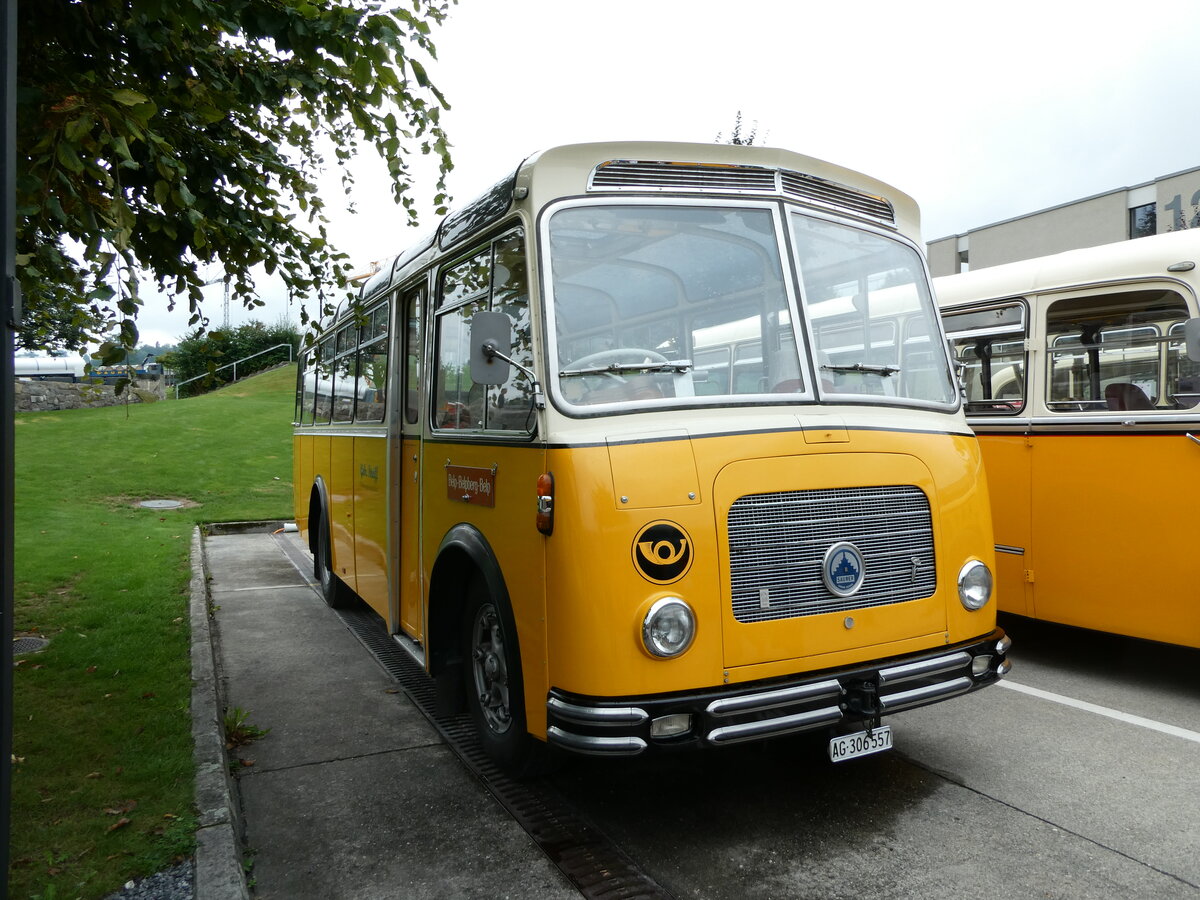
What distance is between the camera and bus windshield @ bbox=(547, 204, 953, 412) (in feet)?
13.4

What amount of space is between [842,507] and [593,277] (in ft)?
4.85

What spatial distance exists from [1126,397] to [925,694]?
311 cm

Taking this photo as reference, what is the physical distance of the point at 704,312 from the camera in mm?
4301

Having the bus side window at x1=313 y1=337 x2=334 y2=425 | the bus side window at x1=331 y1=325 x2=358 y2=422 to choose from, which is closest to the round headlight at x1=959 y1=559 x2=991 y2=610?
the bus side window at x1=331 y1=325 x2=358 y2=422

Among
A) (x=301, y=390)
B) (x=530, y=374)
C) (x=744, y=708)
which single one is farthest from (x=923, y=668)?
(x=301, y=390)

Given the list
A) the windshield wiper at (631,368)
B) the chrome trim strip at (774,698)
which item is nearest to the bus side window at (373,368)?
the windshield wiper at (631,368)

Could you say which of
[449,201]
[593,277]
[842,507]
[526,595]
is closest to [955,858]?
[842,507]

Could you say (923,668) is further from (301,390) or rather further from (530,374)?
(301,390)

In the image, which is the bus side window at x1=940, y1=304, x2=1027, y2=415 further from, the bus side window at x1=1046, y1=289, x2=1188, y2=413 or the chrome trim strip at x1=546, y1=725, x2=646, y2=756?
the chrome trim strip at x1=546, y1=725, x2=646, y2=756

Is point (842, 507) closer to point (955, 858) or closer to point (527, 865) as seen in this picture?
point (955, 858)

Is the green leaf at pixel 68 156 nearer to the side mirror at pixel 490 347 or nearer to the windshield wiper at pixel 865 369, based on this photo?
the side mirror at pixel 490 347

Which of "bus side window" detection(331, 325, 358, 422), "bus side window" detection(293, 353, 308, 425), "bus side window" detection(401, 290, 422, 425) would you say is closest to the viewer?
"bus side window" detection(401, 290, 422, 425)

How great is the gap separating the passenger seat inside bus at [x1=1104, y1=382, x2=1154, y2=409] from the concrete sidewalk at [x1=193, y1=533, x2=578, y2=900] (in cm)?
461

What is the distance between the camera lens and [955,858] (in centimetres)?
379
